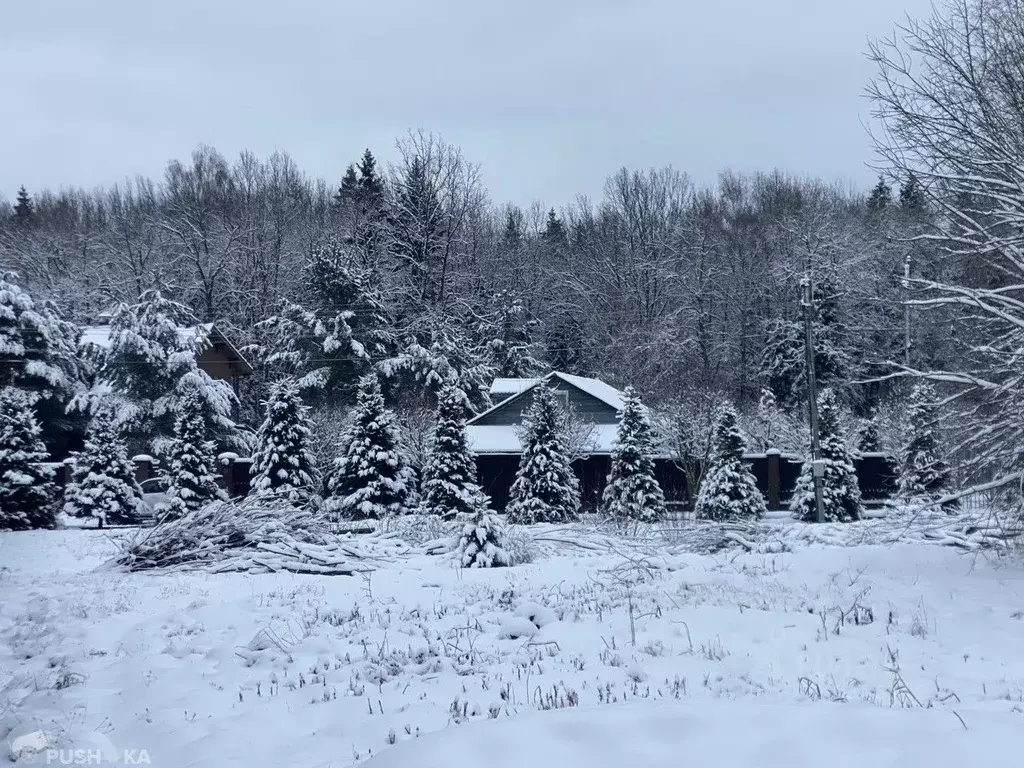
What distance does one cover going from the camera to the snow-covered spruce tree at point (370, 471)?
81.5 ft

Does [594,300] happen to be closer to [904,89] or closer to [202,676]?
[904,89]

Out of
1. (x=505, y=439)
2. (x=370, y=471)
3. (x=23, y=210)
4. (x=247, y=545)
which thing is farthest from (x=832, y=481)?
(x=23, y=210)

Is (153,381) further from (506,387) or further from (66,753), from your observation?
(66,753)

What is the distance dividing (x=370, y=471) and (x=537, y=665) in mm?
18076

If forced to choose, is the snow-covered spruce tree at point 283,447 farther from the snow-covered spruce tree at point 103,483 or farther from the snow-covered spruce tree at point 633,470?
the snow-covered spruce tree at point 633,470

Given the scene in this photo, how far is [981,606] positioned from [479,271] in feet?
155

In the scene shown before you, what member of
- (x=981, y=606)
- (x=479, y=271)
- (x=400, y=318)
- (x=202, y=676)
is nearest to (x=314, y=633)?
(x=202, y=676)

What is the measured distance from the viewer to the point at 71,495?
85.7ft

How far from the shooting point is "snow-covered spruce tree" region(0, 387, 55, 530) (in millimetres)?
22188

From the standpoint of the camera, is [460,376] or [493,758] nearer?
[493,758]

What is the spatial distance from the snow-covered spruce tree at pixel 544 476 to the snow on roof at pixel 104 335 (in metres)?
17.2

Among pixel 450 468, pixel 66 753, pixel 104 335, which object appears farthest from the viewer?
pixel 104 335

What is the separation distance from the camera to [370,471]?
25.0m

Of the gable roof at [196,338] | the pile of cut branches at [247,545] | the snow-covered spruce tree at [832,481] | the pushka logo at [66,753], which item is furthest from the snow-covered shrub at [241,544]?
the gable roof at [196,338]
